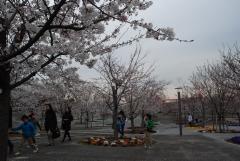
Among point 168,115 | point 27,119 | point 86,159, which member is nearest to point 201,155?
point 86,159

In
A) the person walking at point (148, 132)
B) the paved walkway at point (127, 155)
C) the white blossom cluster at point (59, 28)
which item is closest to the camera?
the white blossom cluster at point (59, 28)

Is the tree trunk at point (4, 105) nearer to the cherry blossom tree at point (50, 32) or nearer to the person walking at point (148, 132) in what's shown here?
the cherry blossom tree at point (50, 32)

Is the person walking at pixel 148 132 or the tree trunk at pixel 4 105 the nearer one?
the tree trunk at pixel 4 105

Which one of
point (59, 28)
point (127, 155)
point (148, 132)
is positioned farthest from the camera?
point (148, 132)

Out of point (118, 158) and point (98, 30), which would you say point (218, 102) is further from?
point (98, 30)

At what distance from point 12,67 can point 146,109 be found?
37.4 m

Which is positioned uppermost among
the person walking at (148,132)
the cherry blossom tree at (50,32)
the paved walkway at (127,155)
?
the cherry blossom tree at (50,32)

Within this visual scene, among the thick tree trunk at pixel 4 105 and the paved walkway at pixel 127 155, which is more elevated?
the thick tree trunk at pixel 4 105

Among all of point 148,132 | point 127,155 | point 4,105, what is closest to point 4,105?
point 4,105

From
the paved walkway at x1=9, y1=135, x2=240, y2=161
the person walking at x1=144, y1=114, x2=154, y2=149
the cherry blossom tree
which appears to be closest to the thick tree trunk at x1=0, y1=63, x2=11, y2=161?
the cherry blossom tree

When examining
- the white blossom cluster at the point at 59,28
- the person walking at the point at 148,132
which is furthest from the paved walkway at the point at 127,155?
the white blossom cluster at the point at 59,28

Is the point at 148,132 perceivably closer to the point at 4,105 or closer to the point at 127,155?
the point at 127,155

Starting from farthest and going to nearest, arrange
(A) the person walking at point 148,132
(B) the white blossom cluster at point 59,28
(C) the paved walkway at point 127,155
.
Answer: (A) the person walking at point 148,132 → (C) the paved walkway at point 127,155 → (B) the white blossom cluster at point 59,28

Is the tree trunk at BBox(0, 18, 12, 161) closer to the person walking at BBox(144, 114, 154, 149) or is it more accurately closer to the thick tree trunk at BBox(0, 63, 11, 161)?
the thick tree trunk at BBox(0, 63, 11, 161)
